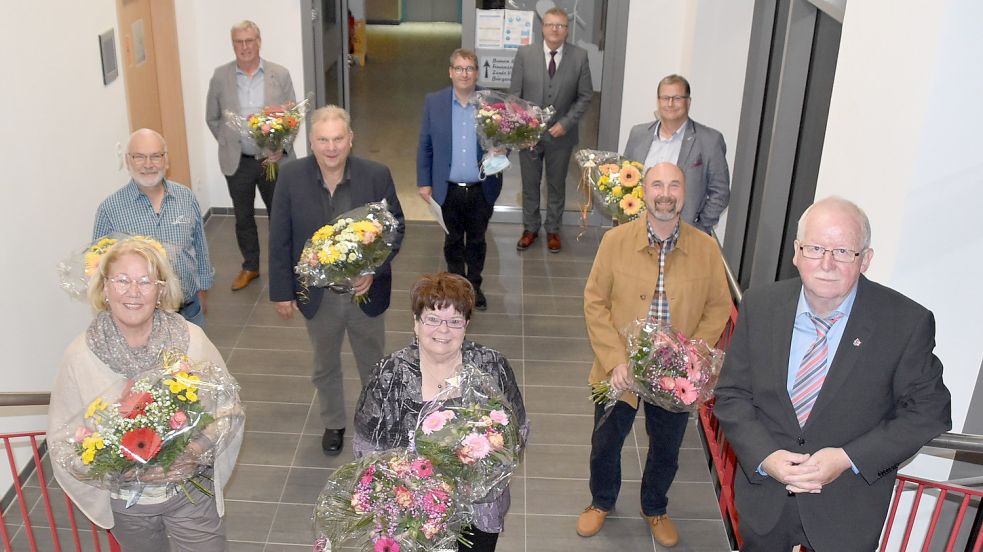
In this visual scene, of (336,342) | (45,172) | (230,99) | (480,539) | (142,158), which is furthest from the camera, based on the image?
(230,99)

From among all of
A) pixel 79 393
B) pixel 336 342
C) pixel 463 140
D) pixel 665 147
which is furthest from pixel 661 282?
pixel 463 140

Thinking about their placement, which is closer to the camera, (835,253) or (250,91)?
(835,253)

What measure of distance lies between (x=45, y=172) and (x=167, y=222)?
3.54 feet

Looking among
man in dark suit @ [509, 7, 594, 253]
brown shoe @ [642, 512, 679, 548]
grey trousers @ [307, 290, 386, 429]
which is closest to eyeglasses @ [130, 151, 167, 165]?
grey trousers @ [307, 290, 386, 429]

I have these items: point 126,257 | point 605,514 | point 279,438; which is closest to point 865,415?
point 605,514

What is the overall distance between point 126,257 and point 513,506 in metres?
2.55

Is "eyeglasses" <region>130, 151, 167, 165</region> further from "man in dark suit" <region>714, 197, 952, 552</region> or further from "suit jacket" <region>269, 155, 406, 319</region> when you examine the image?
"man in dark suit" <region>714, 197, 952, 552</region>

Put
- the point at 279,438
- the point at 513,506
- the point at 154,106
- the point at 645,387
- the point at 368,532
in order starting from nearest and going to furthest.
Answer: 1. the point at 368,532
2. the point at 645,387
3. the point at 513,506
4. the point at 279,438
5. the point at 154,106

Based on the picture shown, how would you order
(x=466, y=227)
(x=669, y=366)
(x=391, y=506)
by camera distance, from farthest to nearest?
(x=466, y=227), (x=669, y=366), (x=391, y=506)

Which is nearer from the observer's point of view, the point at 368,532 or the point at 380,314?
the point at 368,532

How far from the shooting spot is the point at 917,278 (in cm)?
403

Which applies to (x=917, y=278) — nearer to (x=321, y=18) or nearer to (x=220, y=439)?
(x=220, y=439)

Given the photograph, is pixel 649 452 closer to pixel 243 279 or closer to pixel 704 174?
pixel 704 174

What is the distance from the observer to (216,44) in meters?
8.84
